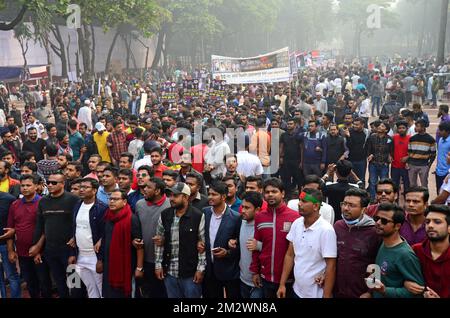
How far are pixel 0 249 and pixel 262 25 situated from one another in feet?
188

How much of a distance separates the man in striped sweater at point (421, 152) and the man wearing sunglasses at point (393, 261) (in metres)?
4.63

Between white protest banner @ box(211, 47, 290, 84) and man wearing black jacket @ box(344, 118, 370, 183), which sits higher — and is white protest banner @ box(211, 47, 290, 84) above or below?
above

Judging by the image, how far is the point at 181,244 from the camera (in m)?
4.85

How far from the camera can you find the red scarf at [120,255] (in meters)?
5.01

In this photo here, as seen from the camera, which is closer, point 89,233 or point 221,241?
point 221,241

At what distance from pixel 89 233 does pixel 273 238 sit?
1888mm

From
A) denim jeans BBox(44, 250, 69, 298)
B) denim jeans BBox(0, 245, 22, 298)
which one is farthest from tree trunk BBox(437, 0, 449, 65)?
denim jeans BBox(0, 245, 22, 298)

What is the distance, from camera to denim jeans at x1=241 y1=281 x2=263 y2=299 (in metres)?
4.76

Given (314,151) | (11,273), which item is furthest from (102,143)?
(11,273)

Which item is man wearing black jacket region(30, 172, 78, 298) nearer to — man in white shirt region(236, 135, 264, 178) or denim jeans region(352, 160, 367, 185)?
man in white shirt region(236, 135, 264, 178)

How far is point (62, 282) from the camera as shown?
5.61 metres

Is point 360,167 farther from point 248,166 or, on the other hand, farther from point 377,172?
point 248,166

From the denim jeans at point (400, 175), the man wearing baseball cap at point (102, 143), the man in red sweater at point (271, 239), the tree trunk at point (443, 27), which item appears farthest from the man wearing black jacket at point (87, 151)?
the tree trunk at point (443, 27)

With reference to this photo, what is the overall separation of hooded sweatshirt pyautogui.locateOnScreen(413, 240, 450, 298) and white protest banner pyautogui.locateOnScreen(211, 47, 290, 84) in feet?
42.8
